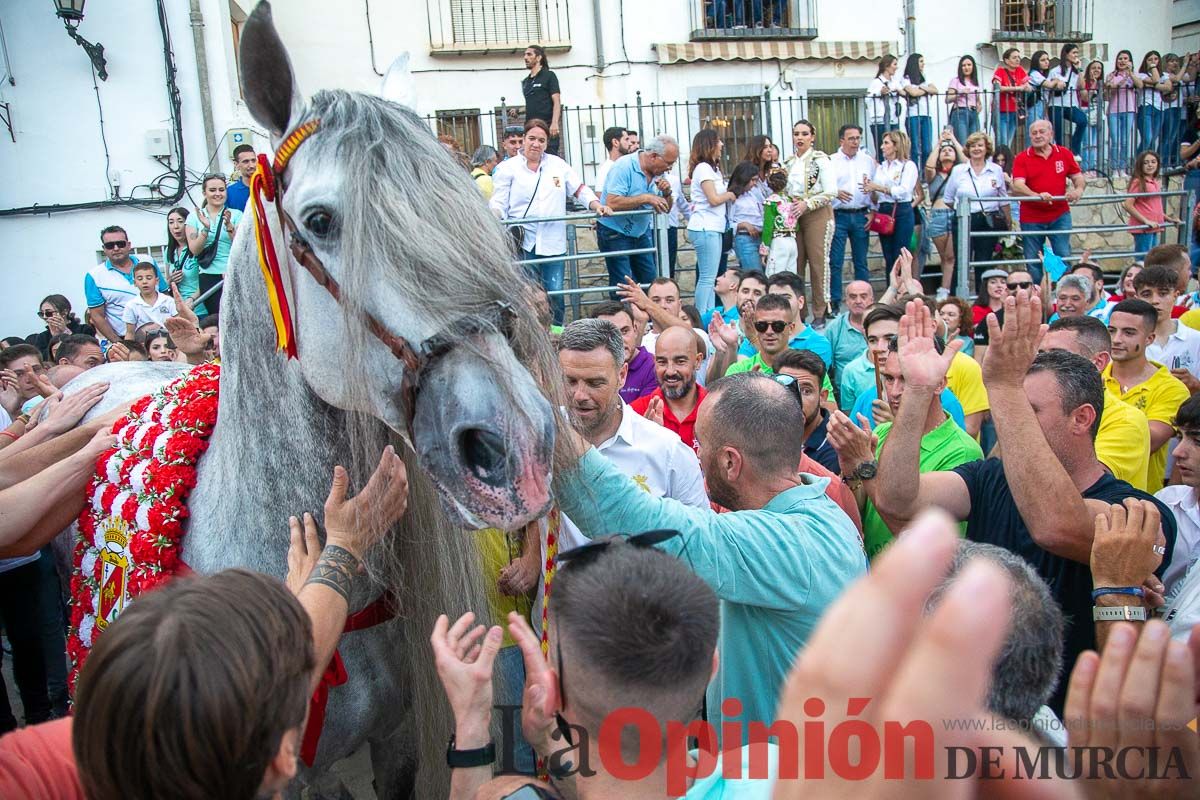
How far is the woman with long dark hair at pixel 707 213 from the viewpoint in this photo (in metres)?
10.2

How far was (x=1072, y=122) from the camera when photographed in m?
14.9

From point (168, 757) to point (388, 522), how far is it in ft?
3.43

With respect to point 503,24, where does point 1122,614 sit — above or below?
below

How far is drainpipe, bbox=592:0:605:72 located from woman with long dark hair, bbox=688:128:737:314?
7.14 m

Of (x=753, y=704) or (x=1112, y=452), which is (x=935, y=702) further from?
(x=1112, y=452)

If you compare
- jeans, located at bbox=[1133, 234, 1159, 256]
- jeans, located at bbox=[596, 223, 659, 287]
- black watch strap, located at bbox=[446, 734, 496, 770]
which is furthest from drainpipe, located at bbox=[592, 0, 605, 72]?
black watch strap, located at bbox=[446, 734, 496, 770]

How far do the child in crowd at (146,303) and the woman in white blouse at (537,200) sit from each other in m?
3.38

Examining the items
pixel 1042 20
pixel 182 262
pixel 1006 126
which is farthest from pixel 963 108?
pixel 182 262

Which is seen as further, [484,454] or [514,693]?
[514,693]

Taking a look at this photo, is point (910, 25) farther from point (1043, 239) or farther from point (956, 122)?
point (1043, 239)

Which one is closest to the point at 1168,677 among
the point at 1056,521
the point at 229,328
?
the point at 1056,521

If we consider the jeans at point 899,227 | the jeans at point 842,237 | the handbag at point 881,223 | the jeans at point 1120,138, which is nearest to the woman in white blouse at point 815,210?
the jeans at point 842,237

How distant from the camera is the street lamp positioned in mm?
11367

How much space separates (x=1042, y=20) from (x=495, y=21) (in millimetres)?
11734
